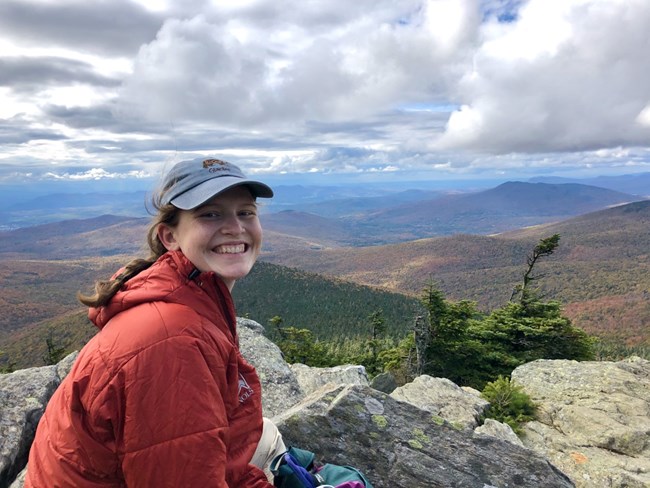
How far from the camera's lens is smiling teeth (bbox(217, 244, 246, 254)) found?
11.8 ft

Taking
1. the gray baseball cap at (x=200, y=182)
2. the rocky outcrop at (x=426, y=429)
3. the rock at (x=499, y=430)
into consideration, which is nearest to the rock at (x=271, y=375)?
the rocky outcrop at (x=426, y=429)

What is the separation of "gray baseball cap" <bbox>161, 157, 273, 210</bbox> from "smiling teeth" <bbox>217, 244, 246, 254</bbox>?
479 mm

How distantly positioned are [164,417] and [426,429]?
192 inches

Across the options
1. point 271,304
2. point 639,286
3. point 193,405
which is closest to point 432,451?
point 193,405

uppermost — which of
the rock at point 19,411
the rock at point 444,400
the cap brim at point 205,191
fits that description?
the cap brim at point 205,191

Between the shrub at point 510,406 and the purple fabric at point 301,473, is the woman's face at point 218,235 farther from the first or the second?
the shrub at point 510,406

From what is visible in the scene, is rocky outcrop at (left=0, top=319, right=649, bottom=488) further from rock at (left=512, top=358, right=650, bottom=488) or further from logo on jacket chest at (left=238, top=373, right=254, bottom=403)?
logo on jacket chest at (left=238, top=373, right=254, bottom=403)

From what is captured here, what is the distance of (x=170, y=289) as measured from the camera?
3145 mm

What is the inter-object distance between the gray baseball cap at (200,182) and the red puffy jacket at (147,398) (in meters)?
0.56

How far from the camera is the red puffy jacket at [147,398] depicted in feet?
8.77

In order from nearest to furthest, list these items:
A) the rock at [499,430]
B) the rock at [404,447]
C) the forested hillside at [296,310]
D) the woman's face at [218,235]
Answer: the woman's face at [218,235]
the rock at [404,447]
the rock at [499,430]
the forested hillside at [296,310]

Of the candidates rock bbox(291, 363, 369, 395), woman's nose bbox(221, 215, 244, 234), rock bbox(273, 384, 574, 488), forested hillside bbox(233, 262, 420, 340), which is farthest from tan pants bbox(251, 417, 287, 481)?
forested hillside bbox(233, 262, 420, 340)

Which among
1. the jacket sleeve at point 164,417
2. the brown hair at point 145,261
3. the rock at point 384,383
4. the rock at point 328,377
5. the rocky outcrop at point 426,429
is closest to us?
the jacket sleeve at point 164,417

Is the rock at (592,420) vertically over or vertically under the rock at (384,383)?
over
